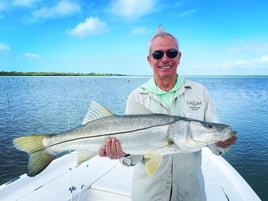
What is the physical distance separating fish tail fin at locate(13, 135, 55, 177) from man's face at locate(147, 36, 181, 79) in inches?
55.6

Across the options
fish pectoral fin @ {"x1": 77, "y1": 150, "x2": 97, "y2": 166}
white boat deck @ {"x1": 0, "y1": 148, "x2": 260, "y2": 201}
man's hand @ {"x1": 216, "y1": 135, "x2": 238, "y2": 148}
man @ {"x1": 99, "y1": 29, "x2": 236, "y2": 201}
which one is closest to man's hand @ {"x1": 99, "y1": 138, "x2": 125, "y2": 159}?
man @ {"x1": 99, "y1": 29, "x2": 236, "y2": 201}

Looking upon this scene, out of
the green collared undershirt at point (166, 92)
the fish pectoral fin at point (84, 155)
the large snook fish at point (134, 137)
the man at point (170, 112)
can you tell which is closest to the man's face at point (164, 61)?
the man at point (170, 112)

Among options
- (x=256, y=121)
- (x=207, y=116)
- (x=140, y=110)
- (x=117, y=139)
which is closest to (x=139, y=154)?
(x=117, y=139)

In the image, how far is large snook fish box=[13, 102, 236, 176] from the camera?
Result: 8.45 feet

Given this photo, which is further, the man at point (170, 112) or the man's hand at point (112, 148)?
the man at point (170, 112)

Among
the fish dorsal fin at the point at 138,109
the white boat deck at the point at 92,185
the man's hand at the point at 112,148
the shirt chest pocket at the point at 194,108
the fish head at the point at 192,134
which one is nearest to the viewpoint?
the fish head at the point at 192,134

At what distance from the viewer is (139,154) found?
270cm

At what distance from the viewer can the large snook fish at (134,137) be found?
2.57 meters

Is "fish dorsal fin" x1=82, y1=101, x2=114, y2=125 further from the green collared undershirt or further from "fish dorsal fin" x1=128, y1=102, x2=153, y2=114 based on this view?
the green collared undershirt

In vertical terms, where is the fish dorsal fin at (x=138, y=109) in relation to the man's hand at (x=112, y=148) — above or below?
above

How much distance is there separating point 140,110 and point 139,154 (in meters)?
0.44

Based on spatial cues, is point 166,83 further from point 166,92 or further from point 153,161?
point 153,161

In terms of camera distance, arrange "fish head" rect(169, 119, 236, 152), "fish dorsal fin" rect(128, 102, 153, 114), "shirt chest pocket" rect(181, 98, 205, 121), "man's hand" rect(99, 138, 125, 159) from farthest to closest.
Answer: "shirt chest pocket" rect(181, 98, 205, 121), "fish dorsal fin" rect(128, 102, 153, 114), "man's hand" rect(99, 138, 125, 159), "fish head" rect(169, 119, 236, 152)

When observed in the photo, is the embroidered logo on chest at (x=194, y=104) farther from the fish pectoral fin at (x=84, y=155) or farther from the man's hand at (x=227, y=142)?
the fish pectoral fin at (x=84, y=155)
